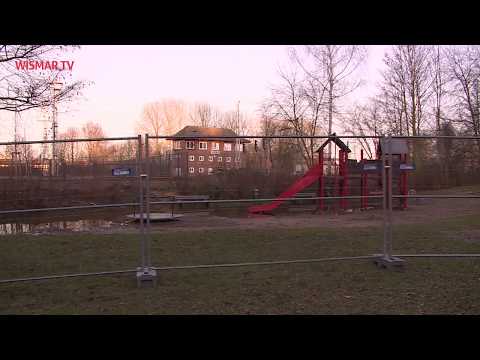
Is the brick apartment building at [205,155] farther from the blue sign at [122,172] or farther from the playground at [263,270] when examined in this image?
the playground at [263,270]

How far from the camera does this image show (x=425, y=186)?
840 cm

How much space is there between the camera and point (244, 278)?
6195 mm

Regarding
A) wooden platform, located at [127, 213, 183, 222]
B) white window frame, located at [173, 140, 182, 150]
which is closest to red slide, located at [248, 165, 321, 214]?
wooden platform, located at [127, 213, 183, 222]

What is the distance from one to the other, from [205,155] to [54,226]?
311cm

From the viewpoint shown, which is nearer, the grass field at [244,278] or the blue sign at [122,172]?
the grass field at [244,278]

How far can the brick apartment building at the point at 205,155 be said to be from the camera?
720cm

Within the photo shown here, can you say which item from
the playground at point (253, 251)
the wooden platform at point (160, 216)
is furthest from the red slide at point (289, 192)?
the wooden platform at point (160, 216)

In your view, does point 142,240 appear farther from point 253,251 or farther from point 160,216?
point 253,251

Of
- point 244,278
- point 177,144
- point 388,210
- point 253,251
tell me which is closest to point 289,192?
point 253,251

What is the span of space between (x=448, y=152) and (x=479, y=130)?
71.3ft

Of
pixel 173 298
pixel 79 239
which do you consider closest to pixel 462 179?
pixel 173 298

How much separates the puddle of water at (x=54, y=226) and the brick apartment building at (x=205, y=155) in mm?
1787

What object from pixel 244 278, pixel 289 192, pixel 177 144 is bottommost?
pixel 244 278

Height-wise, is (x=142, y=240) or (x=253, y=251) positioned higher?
(x=142, y=240)
